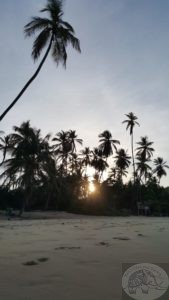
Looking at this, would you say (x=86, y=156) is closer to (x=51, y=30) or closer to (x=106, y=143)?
(x=106, y=143)

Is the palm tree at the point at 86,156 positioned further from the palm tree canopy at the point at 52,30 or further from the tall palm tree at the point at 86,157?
the palm tree canopy at the point at 52,30

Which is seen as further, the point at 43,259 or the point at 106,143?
the point at 106,143

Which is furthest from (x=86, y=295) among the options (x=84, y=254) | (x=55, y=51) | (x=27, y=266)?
(x=55, y=51)

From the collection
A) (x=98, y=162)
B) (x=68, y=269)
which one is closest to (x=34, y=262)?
(x=68, y=269)

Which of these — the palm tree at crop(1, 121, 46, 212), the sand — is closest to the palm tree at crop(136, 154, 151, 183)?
the palm tree at crop(1, 121, 46, 212)

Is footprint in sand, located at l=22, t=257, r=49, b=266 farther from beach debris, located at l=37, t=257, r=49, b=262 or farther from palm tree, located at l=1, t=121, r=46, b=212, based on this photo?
palm tree, located at l=1, t=121, r=46, b=212

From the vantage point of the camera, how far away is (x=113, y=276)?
668 cm

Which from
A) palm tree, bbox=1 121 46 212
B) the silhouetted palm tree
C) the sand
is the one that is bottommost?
the sand

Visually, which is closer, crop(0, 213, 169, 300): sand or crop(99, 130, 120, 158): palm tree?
crop(0, 213, 169, 300): sand

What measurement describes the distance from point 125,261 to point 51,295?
9.72ft

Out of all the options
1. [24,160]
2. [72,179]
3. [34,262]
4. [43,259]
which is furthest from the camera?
[72,179]

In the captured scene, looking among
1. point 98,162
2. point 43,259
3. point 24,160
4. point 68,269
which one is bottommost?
point 68,269

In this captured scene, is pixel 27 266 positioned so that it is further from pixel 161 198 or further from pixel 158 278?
pixel 161 198

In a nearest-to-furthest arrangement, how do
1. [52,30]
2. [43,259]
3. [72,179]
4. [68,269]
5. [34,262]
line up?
[68,269] → [34,262] → [43,259] → [52,30] → [72,179]
